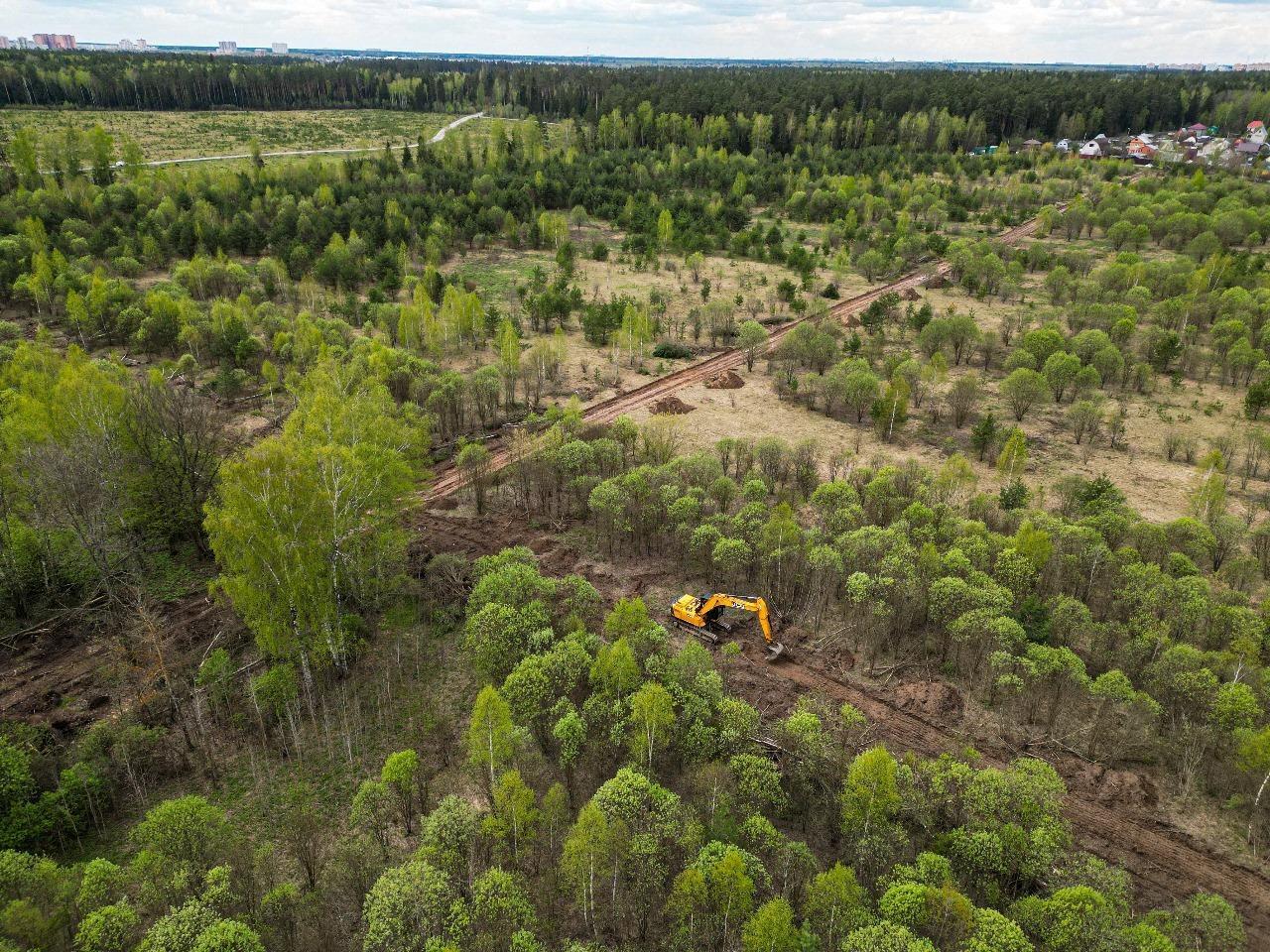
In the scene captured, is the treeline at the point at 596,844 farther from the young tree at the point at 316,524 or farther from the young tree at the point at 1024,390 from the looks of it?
the young tree at the point at 1024,390

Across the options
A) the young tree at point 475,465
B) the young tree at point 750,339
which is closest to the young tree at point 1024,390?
the young tree at point 750,339

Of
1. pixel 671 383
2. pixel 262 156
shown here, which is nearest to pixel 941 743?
pixel 671 383

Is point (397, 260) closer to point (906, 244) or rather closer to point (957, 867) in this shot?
point (906, 244)

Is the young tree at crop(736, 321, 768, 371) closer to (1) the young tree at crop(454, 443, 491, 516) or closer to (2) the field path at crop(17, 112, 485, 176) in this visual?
(1) the young tree at crop(454, 443, 491, 516)

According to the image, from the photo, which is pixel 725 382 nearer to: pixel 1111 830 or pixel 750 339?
pixel 750 339

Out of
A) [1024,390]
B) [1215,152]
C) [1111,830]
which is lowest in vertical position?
[1111,830]

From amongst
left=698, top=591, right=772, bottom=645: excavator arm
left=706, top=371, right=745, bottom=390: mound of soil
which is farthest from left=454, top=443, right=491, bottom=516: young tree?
left=706, top=371, right=745, bottom=390: mound of soil
